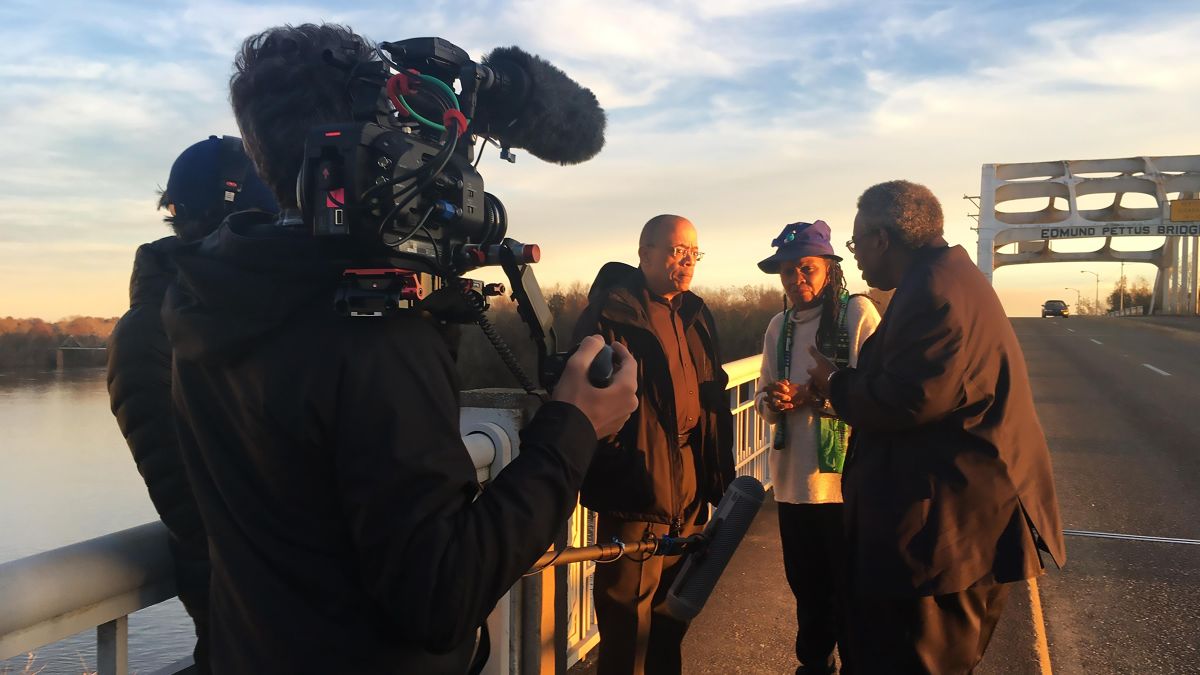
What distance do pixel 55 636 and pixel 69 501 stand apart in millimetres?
21090

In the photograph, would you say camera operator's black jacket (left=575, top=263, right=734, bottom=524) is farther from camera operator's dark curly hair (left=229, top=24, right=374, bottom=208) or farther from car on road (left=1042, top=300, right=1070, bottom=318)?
car on road (left=1042, top=300, right=1070, bottom=318)

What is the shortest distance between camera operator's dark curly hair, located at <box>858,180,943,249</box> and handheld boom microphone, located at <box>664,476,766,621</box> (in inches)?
40.6

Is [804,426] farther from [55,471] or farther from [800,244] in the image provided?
[55,471]

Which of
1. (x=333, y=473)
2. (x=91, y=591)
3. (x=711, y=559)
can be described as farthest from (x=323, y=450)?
(x=711, y=559)

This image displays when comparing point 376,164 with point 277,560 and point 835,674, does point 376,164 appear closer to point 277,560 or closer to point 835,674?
point 277,560

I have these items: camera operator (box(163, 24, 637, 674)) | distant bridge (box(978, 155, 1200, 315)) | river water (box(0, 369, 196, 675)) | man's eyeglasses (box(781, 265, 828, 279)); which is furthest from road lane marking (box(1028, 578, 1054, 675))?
distant bridge (box(978, 155, 1200, 315))

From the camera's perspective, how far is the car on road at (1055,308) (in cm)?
6506

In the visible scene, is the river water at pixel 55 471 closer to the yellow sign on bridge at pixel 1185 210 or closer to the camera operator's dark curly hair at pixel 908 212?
the camera operator's dark curly hair at pixel 908 212

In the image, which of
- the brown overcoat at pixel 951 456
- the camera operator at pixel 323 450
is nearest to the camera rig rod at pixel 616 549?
the brown overcoat at pixel 951 456

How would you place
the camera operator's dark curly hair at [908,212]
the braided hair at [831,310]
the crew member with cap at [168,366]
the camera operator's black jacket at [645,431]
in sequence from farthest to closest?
the braided hair at [831,310] < the camera operator's black jacket at [645,431] < the camera operator's dark curly hair at [908,212] < the crew member with cap at [168,366]

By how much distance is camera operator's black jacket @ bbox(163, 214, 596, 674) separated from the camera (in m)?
1.14

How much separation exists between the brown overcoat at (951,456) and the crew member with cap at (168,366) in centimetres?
184

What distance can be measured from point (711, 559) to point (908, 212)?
133 cm

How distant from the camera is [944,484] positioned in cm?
252
